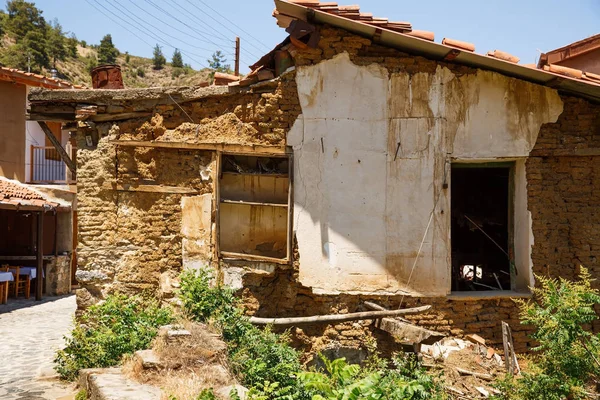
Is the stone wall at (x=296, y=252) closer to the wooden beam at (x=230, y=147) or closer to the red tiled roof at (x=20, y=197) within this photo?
the wooden beam at (x=230, y=147)

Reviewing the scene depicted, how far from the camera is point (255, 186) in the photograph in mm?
8750

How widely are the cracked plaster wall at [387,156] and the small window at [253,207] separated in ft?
1.56

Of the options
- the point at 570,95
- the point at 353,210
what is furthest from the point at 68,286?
the point at 570,95

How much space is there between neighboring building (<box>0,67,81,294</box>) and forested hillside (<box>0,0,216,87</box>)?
11533mm

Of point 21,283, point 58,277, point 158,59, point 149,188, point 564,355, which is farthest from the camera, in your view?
point 158,59

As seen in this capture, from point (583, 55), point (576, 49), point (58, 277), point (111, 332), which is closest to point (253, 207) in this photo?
point (111, 332)

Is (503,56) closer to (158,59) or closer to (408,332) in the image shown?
(408,332)

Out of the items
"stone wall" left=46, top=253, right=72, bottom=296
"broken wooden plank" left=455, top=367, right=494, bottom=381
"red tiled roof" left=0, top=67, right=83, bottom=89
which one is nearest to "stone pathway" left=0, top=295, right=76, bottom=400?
"stone wall" left=46, top=253, right=72, bottom=296

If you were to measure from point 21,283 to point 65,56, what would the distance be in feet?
79.7

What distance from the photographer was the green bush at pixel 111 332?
694 centimetres

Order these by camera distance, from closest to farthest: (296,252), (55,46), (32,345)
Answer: (296,252), (32,345), (55,46)

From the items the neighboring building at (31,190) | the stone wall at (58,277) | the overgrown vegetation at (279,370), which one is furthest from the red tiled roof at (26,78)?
the overgrown vegetation at (279,370)

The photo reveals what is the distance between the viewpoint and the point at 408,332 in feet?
25.3

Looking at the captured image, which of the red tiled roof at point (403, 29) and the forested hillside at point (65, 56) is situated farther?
the forested hillside at point (65, 56)
